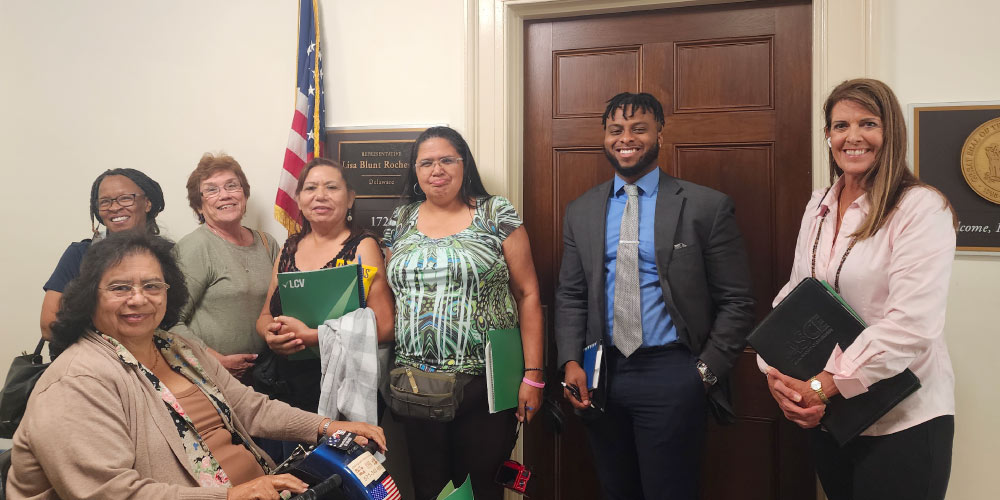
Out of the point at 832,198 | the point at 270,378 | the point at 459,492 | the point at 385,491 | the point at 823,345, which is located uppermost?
the point at 832,198

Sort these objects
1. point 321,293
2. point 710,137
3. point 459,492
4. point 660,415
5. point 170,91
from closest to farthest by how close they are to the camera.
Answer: point 459,492, point 660,415, point 321,293, point 710,137, point 170,91

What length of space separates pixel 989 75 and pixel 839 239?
3.22 feet

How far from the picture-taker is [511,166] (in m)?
2.44

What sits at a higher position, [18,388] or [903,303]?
[903,303]

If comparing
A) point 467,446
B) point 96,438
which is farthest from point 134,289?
point 467,446

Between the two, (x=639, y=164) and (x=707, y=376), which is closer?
(x=707, y=376)

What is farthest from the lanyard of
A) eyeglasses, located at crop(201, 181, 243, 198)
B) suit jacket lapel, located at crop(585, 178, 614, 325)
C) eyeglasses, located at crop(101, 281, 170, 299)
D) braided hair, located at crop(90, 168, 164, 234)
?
braided hair, located at crop(90, 168, 164, 234)

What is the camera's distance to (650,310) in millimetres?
1902

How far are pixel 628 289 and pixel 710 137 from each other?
2.64ft

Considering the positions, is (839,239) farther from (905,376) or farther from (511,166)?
(511,166)

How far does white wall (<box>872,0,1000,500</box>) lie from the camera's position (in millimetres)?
1999

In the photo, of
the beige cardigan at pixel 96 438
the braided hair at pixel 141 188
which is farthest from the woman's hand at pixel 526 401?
the braided hair at pixel 141 188

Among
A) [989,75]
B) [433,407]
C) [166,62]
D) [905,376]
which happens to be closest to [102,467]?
[433,407]

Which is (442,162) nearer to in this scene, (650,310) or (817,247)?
(650,310)
